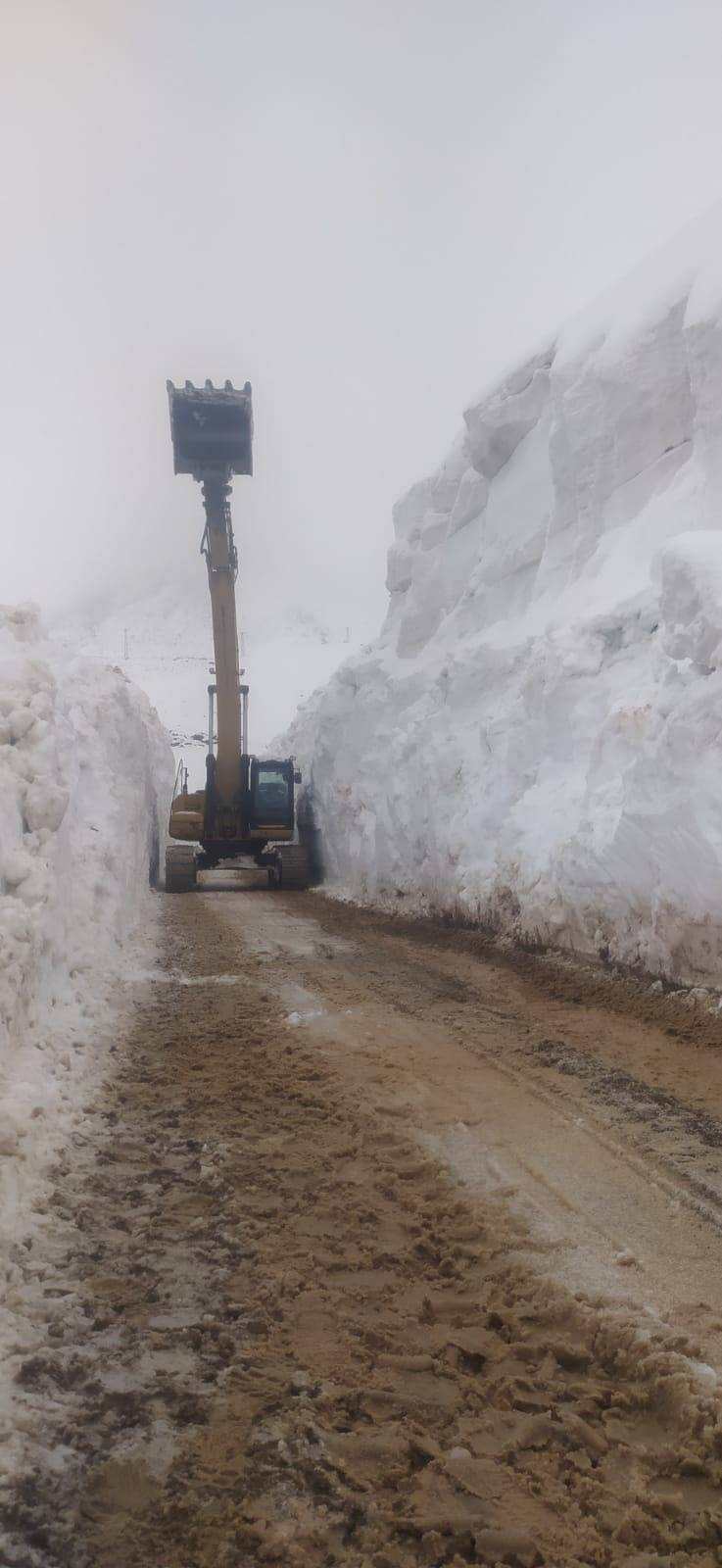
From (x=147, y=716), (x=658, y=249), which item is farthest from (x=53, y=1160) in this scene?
(x=147, y=716)

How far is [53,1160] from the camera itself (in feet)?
11.8

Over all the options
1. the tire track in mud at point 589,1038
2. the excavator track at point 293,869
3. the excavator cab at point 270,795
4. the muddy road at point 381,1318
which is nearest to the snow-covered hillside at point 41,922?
the muddy road at point 381,1318

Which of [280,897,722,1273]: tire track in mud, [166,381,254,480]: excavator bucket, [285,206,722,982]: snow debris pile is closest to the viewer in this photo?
[280,897,722,1273]: tire track in mud

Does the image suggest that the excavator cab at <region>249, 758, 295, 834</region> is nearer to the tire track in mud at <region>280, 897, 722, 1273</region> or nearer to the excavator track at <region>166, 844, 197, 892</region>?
the excavator track at <region>166, 844, 197, 892</region>

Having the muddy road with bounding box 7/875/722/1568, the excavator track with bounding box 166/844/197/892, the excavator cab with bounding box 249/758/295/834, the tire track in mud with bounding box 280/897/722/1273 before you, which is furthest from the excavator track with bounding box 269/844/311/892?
the muddy road with bounding box 7/875/722/1568

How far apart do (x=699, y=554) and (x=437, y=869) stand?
18.1ft

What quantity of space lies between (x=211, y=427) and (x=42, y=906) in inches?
472

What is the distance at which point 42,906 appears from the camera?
205 inches

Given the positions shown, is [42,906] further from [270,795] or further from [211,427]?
[270,795]

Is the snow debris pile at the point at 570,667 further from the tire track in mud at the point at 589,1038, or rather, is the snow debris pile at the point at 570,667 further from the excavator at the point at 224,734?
the excavator at the point at 224,734

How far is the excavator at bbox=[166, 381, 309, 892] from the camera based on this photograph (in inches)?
590

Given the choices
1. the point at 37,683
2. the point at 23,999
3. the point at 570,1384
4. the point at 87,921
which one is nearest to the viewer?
the point at 570,1384

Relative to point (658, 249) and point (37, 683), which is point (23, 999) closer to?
point (37, 683)

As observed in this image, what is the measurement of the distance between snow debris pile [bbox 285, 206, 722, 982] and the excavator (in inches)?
45.2
